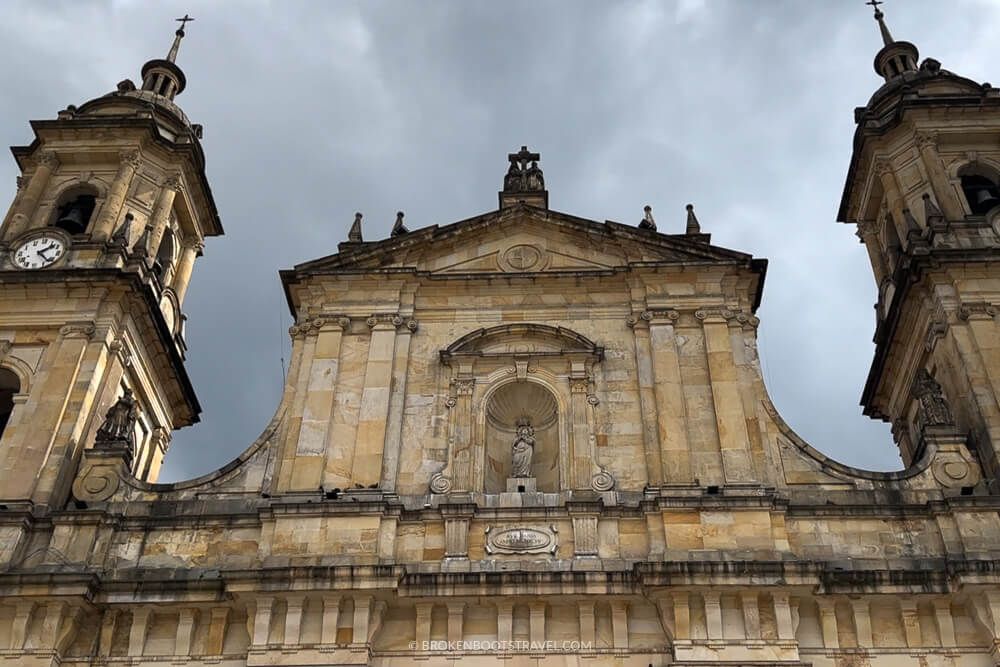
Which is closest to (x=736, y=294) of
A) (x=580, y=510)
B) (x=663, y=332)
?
(x=663, y=332)

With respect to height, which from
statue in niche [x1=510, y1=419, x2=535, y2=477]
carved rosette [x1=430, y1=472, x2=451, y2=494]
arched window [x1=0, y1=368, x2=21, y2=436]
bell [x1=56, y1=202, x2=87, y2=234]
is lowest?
carved rosette [x1=430, y1=472, x2=451, y2=494]

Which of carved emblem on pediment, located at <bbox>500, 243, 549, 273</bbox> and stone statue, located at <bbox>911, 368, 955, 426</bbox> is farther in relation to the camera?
carved emblem on pediment, located at <bbox>500, 243, 549, 273</bbox>

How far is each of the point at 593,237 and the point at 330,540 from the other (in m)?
7.99

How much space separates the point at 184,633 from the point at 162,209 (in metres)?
10.7

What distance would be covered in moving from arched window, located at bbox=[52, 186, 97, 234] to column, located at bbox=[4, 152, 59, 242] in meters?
0.48

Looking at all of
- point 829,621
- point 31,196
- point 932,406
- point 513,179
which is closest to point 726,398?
point 932,406

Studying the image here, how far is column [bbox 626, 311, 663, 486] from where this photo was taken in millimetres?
16797

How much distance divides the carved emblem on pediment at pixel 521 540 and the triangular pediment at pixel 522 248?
5656mm

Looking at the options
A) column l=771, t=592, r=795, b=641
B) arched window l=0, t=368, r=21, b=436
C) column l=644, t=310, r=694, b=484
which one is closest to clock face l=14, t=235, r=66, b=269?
arched window l=0, t=368, r=21, b=436

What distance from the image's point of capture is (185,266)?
79.8 feet

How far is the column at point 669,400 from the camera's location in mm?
16656

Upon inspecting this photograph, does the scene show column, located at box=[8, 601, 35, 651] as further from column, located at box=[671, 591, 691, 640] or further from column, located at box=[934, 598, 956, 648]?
column, located at box=[934, 598, 956, 648]

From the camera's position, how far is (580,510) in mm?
15945

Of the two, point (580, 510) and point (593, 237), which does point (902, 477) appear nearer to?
point (580, 510)
